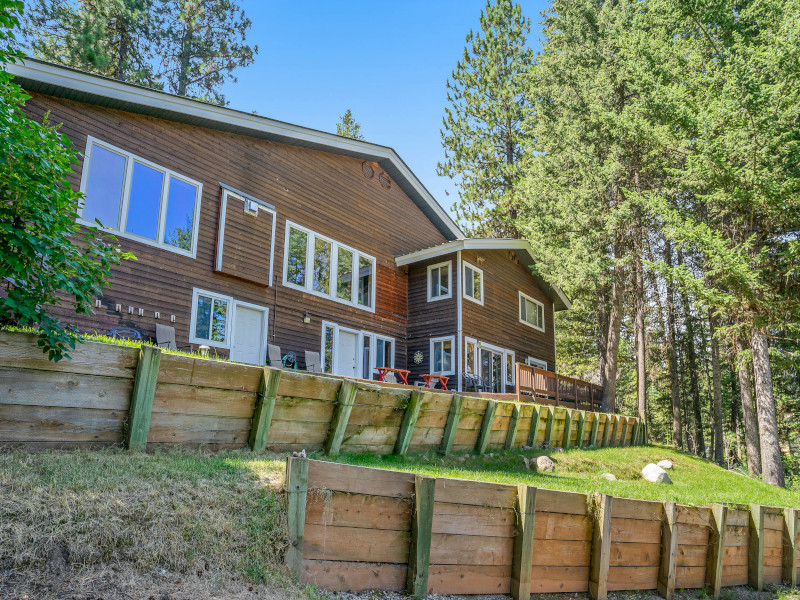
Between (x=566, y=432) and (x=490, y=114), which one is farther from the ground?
(x=490, y=114)

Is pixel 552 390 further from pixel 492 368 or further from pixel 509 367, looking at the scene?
pixel 509 367

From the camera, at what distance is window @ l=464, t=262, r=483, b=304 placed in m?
18.1

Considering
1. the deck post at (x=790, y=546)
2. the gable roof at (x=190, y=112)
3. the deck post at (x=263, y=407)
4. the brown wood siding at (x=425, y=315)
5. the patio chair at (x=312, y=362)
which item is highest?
the gable roof at (x=190, y=112)

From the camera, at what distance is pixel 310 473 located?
400 cm

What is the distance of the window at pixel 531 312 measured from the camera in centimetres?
2206

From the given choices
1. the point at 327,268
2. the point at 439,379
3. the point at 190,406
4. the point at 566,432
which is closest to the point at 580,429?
the point at 566,432

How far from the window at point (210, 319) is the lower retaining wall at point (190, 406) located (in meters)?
6.46

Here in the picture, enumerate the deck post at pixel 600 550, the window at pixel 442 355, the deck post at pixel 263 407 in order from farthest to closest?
the window at pixel 442 355, the deck post at pixel 263 407, the deck post at pixel 600 550

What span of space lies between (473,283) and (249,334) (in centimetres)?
808

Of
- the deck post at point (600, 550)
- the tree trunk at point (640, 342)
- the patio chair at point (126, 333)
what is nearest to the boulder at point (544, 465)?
the deck post at point (600, 550)

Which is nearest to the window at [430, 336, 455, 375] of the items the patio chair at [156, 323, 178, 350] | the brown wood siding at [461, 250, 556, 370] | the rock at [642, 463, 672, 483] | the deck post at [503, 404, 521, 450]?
the brown wood siding at [461, 250, 556, 370]

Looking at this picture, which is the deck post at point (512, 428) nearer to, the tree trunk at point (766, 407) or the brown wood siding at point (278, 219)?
the brown wood siding at point (278, 219)

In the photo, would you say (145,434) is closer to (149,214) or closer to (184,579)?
(184,579)

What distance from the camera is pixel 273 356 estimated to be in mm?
13516
